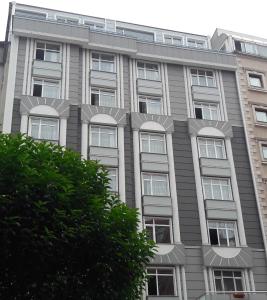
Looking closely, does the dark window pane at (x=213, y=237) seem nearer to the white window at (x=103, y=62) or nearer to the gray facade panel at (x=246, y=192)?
the gray facade panel at (x=246, y=192)

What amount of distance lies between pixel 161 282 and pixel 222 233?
4896 mm

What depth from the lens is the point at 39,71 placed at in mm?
29500

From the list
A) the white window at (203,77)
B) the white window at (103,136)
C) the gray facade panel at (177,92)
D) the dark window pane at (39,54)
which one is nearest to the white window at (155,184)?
the white window at (103,136)

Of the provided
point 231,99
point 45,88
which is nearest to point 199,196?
point 231,99

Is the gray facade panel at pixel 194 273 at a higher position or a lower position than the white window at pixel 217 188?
lower

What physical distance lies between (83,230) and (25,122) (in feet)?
46.8

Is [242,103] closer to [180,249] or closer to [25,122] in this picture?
[180,249]

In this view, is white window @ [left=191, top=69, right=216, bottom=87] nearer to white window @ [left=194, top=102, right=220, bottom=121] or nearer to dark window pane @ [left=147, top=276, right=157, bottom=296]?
white window @ [left=194, top=102, right=220, bottom=121]

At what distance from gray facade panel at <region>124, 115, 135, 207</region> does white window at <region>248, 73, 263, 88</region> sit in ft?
33.4

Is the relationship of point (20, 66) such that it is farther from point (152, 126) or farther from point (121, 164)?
point (152, 126)

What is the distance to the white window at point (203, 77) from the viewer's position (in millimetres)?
32656

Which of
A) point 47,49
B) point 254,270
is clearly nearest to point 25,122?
point 47,49

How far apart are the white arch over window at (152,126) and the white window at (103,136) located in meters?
1.92

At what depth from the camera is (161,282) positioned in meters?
24.9
